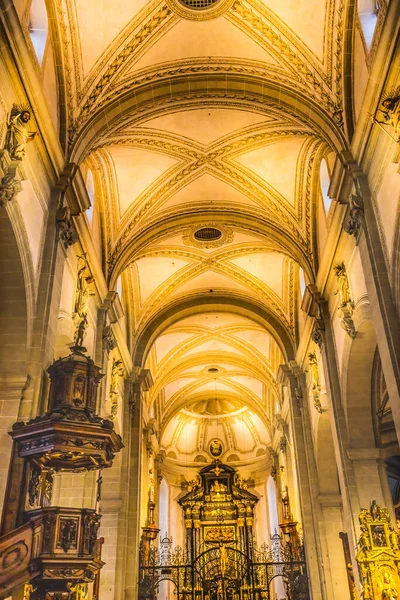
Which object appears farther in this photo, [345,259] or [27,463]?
[345,259]

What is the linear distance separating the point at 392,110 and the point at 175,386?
1998cm

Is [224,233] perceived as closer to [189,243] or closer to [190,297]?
[189,243]

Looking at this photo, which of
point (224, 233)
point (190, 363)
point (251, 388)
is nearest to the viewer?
point (224, 233)

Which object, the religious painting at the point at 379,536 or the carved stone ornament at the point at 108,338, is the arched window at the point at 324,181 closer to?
the carved stone ornament at the point at 108,338

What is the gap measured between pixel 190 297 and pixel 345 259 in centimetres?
839

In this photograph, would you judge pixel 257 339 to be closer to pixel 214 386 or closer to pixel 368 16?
pixel 214 386

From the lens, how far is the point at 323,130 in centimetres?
1120

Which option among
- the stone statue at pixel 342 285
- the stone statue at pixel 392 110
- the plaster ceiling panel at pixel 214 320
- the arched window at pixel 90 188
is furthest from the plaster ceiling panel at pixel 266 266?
the stone statue at pixel 392 110

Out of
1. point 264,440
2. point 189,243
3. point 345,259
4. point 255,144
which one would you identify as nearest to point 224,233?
point 189,243

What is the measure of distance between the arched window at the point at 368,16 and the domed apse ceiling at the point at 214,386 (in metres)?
11.4

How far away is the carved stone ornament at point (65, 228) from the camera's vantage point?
996cm

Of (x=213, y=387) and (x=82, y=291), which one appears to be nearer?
(x=82, y=291)

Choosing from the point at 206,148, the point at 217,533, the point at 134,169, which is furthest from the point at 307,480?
the point at 217,533

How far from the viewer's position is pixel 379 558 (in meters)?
10.1
